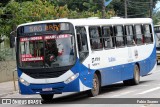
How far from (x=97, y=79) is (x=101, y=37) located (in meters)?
1.67

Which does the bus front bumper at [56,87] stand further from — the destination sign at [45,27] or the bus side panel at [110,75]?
the bus side panel at [110,75]

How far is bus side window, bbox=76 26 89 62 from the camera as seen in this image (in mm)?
16125

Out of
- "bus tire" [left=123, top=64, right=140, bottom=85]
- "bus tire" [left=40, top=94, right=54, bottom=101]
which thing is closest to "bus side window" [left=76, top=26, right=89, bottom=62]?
"bus tire" [left=40, top=94, right=54, bottom=101]

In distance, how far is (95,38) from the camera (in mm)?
17578

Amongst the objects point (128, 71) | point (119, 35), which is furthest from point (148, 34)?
point (119, 35)

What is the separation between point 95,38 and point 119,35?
2.54m

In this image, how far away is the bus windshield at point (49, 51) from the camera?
620 inches

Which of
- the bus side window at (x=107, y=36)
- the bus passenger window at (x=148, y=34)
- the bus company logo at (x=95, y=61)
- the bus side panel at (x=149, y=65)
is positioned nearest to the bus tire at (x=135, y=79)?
the bus side panel at (x=149, y=65)

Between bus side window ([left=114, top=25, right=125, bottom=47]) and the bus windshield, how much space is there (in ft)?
13.7

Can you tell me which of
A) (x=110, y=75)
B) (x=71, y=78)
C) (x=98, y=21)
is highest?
(x=98, y=21)

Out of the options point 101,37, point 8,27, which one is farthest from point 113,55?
point 8,27

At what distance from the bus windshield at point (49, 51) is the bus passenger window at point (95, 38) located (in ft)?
5.18

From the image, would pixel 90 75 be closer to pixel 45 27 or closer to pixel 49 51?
pixel 49 51

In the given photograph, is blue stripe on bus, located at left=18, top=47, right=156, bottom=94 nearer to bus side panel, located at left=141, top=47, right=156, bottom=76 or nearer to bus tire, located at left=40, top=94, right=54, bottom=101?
bus side panel, located at left=141, top=47, right=156, bottom=76
